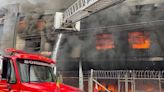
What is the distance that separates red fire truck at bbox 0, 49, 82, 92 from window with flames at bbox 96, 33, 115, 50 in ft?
19.5

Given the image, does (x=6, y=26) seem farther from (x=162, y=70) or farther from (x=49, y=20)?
(x=162, y=70)

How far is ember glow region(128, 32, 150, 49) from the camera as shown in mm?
11945

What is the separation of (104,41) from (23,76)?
6.77 metres

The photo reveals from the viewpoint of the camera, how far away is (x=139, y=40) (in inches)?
476

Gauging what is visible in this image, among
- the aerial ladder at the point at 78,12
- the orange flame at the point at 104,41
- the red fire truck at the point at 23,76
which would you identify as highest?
the aerial ladder at the point at 78,12

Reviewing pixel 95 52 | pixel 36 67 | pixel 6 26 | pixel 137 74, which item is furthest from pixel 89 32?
pixel 36 67

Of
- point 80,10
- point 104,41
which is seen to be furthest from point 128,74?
point 80,10

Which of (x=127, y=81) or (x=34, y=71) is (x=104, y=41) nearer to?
(x=127, y=81)

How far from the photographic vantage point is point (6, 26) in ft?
52.5

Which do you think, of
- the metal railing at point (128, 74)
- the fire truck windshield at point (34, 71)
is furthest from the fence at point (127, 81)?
the fire truck windshield at point (34, 71)

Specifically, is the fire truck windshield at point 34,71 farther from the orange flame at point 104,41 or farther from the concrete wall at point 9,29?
the concrete wall at point 9,29

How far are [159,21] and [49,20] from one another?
4.90 m

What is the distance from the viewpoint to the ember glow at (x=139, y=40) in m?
11.9

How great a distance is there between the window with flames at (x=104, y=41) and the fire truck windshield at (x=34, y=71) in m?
5.63
